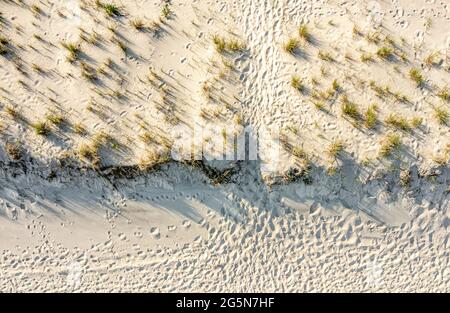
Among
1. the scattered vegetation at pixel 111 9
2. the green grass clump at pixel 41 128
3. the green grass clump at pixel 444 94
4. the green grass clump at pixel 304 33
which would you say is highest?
the scattered vegetation at pixel 111 9

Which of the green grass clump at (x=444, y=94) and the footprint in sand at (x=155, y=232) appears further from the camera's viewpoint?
the footprint in sand at (x=155, y=232)

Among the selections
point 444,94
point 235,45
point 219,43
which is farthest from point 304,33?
Result: point 444,94

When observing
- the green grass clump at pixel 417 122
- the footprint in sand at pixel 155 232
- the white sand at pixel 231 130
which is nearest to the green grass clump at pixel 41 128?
the white sand at pixel 231 130

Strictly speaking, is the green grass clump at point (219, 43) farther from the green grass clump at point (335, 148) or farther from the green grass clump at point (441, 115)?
the green grass clump at point (441, 115)

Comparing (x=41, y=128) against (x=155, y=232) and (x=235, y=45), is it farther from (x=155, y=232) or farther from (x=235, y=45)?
(x=235, y=45)

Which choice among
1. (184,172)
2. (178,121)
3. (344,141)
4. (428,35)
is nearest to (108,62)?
(178,121)

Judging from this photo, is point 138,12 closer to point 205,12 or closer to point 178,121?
point 205,12

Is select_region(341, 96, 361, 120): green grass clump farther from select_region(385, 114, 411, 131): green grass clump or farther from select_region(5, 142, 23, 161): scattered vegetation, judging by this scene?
select_region(5, 142, 23, 161): scattered vegetation

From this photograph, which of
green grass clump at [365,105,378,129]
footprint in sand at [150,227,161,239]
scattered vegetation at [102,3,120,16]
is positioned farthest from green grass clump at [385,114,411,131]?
scattered vegetation at [102,3,120,16]

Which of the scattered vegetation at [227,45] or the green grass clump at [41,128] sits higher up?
the scattered vegetation at [227,45]
